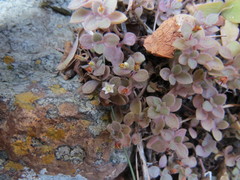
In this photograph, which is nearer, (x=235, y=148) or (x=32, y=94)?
(x=32, y=94)

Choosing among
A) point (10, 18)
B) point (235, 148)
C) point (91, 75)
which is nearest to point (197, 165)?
point (235, 148)

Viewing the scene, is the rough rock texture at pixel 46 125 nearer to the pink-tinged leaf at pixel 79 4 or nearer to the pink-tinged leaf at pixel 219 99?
the pink-tinged leaf at pixel 79 4

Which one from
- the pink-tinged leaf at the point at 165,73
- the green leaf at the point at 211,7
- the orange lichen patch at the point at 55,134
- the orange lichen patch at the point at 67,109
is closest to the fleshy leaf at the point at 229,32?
the green leaf at the point at 211,7

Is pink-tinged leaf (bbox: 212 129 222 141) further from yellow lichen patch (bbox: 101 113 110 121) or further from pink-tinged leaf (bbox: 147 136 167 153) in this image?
yellow lichen patch (bbox: 101 113 110 121)

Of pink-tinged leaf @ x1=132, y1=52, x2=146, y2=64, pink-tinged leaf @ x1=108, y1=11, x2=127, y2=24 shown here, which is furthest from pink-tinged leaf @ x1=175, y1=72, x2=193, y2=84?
pink-tinged leaf @ x1=108, y1=11, x2=127, y2=24

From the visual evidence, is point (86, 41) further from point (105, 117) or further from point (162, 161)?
point (162, 161)

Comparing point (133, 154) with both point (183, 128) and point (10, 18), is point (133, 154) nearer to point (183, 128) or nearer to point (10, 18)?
point (183, 128)
